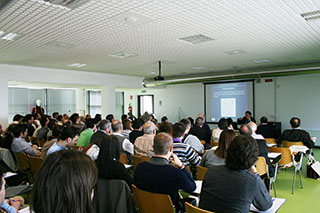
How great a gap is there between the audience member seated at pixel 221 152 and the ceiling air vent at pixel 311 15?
2361 millimetres

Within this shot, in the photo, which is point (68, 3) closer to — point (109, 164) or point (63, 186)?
point (109, 164)

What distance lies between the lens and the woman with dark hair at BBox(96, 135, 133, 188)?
8.32ft

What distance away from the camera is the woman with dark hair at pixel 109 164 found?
254cm

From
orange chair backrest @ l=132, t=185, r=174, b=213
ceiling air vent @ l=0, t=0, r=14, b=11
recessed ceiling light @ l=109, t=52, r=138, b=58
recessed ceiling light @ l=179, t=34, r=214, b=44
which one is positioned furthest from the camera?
recessed ceiling light @ l=109, t=52, r=138, b=58

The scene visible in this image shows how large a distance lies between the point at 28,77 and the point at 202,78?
6502 millimetres

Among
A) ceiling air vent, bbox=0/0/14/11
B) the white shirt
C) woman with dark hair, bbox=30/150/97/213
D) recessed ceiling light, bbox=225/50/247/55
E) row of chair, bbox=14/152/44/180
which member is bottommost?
row of chair, bbox=14/152/44/180

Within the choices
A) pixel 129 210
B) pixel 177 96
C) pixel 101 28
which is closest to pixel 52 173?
pixel 129 210

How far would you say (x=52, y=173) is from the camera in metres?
1.01

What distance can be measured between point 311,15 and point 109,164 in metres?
3.87

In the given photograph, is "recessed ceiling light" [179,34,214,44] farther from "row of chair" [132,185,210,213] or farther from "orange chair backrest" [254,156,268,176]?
"row of chair" [132,185,210,213]

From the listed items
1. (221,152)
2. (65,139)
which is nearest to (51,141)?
(65,139)

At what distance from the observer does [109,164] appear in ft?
8.48

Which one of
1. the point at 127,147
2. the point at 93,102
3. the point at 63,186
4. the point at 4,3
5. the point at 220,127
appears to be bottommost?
the point at 127,147

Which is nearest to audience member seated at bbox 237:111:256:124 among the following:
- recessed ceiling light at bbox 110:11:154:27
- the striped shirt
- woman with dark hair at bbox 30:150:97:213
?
the striped shirt
